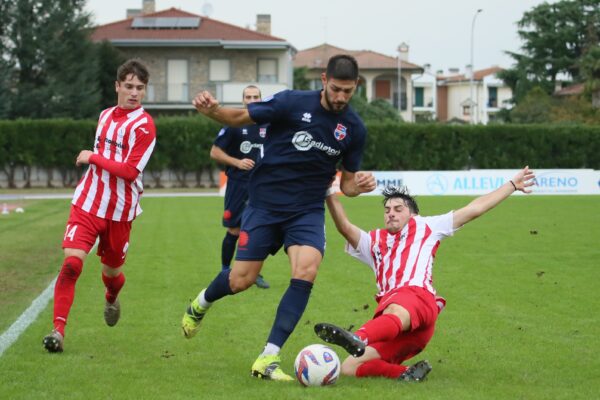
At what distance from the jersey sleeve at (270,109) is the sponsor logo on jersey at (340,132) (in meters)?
0.38

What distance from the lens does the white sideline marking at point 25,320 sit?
796 centimetres

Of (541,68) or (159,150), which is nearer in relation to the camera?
(159,150)

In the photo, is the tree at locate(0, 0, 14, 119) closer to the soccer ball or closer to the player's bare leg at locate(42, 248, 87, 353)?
the player's bare leg at locate(42, 248, 87, 353)

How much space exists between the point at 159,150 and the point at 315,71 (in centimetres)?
4145

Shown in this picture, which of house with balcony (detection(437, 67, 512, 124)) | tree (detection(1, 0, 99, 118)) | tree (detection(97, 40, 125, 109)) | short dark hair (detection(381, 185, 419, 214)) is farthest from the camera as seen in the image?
house with balcony (detection(437, 67, 512, 124))

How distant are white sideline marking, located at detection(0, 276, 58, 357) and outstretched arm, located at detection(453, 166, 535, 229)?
3.56m

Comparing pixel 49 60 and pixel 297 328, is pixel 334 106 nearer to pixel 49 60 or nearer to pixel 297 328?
pixel 297 328

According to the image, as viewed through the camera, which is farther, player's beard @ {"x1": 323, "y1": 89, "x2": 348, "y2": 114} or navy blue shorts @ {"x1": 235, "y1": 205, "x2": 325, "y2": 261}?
navy blue shorts @ {"x1": 235, "y1": 205, "x2": 325, "y2": 261}

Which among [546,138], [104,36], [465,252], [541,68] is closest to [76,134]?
[104,36]

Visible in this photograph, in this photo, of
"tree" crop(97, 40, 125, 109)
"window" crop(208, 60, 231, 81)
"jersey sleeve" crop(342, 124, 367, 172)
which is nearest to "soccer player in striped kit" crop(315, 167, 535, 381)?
"jersey sleeve" crop(342, 124, 367, 172)

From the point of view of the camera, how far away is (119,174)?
7703 millimetres

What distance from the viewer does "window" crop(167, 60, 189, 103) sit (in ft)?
188

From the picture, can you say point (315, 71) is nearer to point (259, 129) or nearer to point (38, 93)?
point (38, 93)

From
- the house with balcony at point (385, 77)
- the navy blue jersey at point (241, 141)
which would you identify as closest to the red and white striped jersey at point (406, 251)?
the navy blue jersey at point (241, 141)
